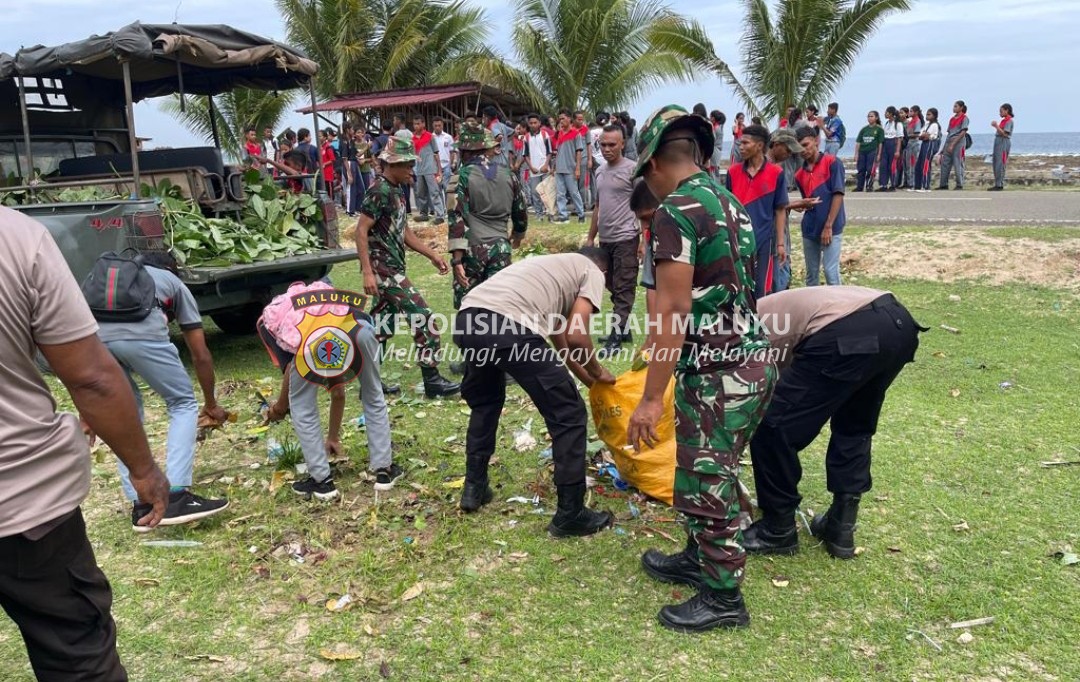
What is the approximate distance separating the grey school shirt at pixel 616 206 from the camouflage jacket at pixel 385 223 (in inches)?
73.6

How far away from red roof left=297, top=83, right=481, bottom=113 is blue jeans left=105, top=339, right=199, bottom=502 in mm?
14863

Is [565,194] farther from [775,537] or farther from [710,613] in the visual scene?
[710,613]

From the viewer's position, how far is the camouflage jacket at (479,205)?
6012 millimetres

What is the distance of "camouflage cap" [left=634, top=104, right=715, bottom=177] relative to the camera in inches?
110

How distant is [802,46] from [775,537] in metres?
14.5

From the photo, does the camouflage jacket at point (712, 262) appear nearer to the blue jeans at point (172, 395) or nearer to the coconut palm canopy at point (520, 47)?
the blue jeans at point (172, 395)

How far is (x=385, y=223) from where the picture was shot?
580 centimetres

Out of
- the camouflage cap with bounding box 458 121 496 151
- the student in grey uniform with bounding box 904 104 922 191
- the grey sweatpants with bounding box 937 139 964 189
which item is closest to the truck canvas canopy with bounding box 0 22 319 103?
the camouflage cap with bounding box 458 121 496 151

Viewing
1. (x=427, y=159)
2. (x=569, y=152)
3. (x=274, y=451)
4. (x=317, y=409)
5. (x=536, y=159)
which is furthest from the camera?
(x=536, y=159)

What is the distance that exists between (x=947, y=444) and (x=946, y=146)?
15.1 meters

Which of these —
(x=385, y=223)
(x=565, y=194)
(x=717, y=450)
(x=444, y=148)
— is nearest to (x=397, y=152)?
(x=385, y=223)

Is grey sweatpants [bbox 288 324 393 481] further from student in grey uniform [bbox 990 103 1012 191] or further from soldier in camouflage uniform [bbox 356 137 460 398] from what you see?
student in grey uniform [bbox 990 103 1012 191]

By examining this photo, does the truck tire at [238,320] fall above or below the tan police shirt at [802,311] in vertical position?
below

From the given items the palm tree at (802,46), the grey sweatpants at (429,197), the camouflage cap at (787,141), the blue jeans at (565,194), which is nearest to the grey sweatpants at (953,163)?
the palm tree at (802,46)
